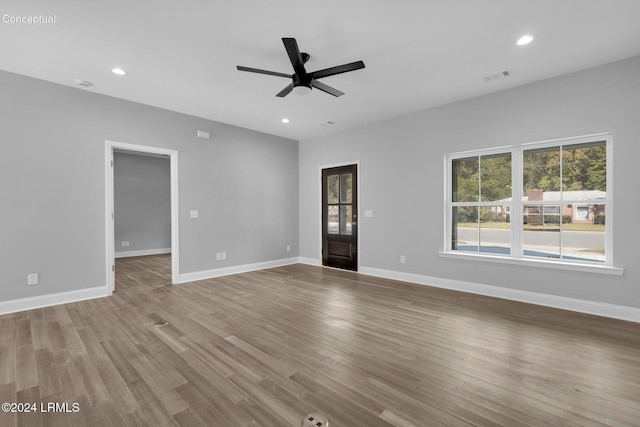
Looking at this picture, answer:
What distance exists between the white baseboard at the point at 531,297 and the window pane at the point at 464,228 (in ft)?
1.87

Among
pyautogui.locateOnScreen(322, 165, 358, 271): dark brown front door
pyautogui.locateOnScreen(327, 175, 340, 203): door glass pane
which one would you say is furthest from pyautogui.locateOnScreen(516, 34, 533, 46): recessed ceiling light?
pyautogui.locateOnScreen(327, 175, 340, 203): door glass pane

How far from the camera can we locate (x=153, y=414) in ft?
5.55

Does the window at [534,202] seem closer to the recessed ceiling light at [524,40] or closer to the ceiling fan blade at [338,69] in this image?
the recessed ceiling light at [524,40]

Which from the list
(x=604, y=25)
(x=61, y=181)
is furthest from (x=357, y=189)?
(x=61, y=181)

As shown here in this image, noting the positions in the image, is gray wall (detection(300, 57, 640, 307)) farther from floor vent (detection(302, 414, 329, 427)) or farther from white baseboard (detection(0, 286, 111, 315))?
white baseboard (detection(0, 286, 111, 315))

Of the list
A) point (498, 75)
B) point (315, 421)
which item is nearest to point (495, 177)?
point (498, 75)

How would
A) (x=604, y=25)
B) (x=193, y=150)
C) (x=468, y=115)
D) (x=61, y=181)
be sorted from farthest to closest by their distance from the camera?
(x=193, y=150) → (x=468, y=115) → (x=61, y=181) → (x=604, y=25)

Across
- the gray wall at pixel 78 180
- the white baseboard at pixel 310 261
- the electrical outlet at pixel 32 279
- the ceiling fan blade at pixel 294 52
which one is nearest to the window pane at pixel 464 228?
the white baseboard at pixel 310 261

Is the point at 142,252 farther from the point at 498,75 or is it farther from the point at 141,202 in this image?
the point at 498,75

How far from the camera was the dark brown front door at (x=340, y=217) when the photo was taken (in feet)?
18.9

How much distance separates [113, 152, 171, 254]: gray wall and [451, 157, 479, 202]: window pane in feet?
25.2

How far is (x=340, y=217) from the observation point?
6020 mm

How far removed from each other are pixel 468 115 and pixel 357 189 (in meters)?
2.30

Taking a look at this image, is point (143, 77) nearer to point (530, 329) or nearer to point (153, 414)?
point (153, 414)
